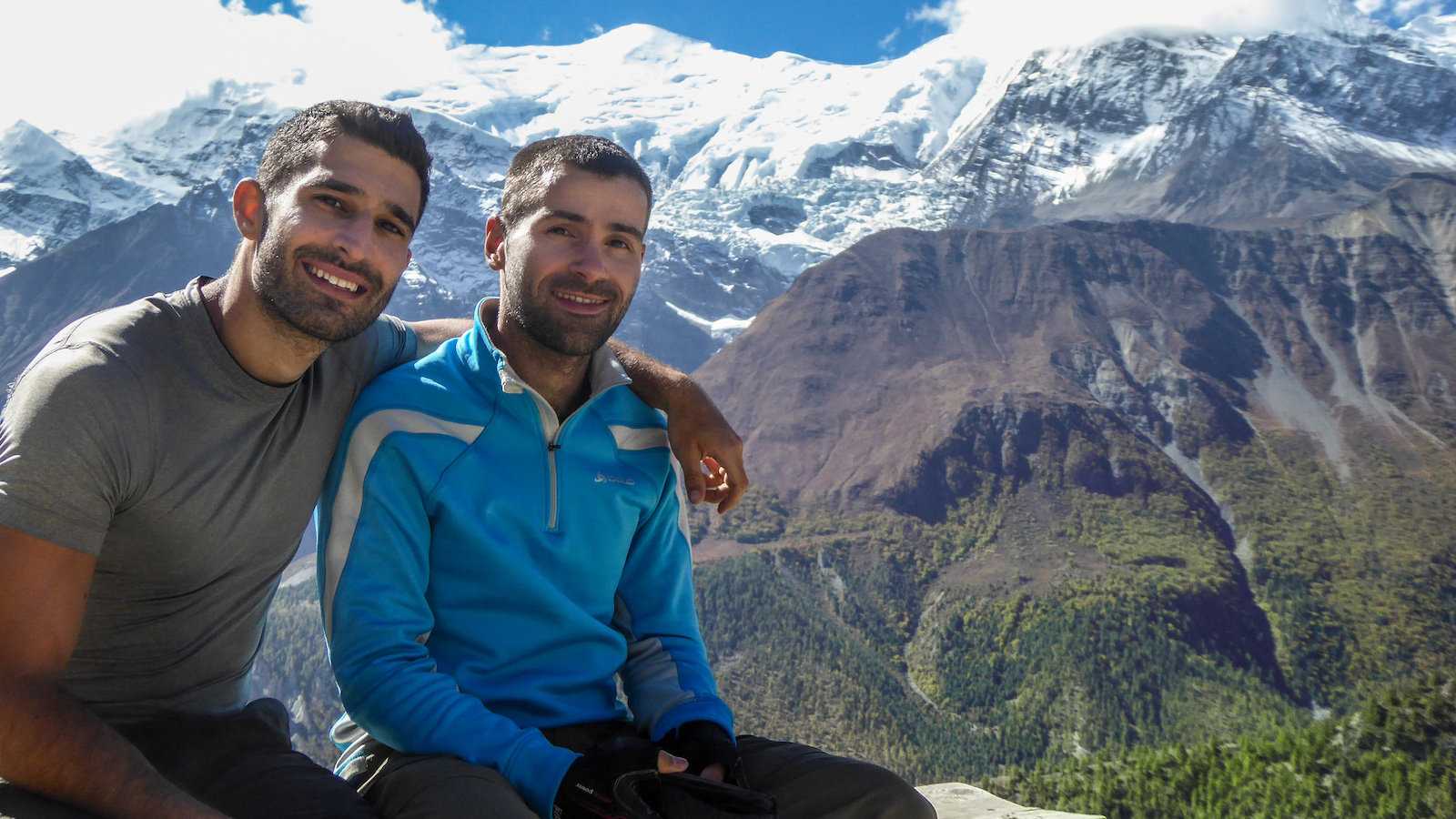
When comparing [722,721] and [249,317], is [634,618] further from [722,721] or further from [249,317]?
[249,317]

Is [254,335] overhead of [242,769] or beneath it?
overhead

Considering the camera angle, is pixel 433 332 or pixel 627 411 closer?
pixel 627 411

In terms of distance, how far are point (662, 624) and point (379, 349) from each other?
1762 millimetres

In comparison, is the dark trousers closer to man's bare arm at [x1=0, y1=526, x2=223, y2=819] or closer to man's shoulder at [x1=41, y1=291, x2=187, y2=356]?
man's bare arm at [x1=0, y1=526, x2=223, y2=819]

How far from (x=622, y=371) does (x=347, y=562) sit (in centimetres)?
152

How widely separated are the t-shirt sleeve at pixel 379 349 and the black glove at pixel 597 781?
1887 millimetres

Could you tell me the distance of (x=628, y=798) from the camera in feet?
12.0

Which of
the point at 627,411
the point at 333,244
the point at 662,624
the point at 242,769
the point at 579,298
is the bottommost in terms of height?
the point at 242,769

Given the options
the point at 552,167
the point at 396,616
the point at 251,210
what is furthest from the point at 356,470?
the point at 552,167

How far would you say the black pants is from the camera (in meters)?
3.66

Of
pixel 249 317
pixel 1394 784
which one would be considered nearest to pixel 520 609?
pixel 249 317

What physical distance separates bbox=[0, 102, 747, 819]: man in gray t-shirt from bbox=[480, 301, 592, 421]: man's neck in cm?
59

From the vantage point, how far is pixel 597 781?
147 inches

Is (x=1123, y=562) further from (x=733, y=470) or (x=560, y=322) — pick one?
(x=560, y=322)
